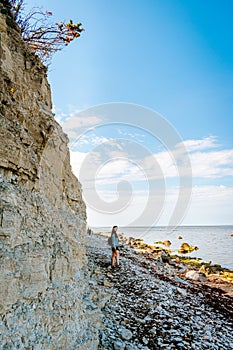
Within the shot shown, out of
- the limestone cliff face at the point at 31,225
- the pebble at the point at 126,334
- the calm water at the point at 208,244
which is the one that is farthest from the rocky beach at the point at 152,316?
the calm water at the point at 208,244

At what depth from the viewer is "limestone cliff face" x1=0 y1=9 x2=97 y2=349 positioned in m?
4.09

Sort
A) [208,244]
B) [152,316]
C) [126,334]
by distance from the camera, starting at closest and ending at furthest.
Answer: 1. [126,334]
2. [152,316]
3. [208,244]

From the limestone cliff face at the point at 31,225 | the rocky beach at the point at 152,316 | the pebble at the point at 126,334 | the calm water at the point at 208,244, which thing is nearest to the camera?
the limestone cliff face at the point at 31,225

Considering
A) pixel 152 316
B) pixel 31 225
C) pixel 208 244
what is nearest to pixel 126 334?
pixel 152 316

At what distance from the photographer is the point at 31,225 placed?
16.1ft

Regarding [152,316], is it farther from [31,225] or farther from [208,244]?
[208,244]

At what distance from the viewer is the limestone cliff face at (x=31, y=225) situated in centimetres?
409

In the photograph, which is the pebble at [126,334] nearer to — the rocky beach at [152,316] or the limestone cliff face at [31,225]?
the rocky beach at [152,316]

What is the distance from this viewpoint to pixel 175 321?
27.1 feet

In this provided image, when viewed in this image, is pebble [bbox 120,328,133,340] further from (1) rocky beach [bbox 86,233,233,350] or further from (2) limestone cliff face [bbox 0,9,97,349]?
(2) limestone cliff face [bbox 0,9,97,349]

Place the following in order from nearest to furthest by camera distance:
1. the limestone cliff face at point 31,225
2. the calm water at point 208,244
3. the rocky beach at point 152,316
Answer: the limestone cliff face at point 31,225
the rocky beach at point 152,316
the calm water at point 208,244

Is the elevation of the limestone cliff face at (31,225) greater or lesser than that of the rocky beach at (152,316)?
greater

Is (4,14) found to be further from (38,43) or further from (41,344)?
(41,344)

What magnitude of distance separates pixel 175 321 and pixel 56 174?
6.41 meters
